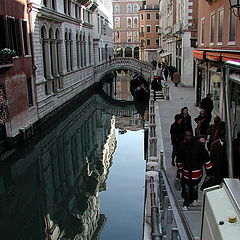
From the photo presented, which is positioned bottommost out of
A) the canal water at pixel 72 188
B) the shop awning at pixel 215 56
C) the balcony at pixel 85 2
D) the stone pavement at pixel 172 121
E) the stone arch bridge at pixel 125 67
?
the canal water at pixel 72 188

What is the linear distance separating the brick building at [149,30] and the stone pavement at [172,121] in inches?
1739

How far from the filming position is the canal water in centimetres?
808

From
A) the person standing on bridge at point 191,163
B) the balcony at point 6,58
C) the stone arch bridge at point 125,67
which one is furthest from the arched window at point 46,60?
the person standing on bridge at point 191,163

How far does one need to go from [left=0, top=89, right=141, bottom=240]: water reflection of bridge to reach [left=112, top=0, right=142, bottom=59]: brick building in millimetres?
57962

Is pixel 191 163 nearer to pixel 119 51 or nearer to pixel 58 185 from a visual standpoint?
pixel 58 185

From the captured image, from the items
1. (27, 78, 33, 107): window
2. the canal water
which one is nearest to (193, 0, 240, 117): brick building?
the canal water

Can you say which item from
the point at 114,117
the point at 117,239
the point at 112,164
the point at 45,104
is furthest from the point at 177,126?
the point at 114,117

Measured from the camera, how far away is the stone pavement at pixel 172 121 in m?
5.64

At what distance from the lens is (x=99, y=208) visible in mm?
9266

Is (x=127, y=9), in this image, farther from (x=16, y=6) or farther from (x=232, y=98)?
(x=232, y=98)

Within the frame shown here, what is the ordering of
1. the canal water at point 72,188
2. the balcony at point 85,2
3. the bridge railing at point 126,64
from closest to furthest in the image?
the canal water at point 72,188 → the balcony at point 85,2 → the bridge railing at point 126,64

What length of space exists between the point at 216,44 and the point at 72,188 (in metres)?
7.21

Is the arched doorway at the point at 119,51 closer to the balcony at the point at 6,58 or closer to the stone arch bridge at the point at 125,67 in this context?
the stone arch bridge at the point at 125,67

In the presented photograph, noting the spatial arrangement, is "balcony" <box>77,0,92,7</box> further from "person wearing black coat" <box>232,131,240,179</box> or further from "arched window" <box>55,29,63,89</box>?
"person wearing black coat" <box>232,131,240,179</box>
